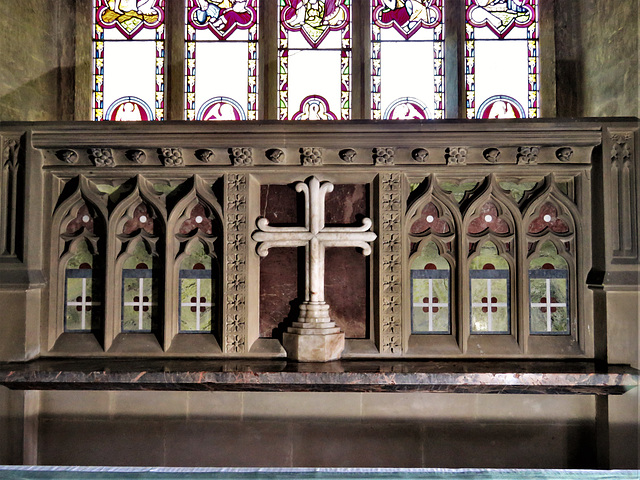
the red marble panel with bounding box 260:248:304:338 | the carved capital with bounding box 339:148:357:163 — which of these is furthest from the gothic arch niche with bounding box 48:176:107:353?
the carved capital with bounding box 339:148:357:163

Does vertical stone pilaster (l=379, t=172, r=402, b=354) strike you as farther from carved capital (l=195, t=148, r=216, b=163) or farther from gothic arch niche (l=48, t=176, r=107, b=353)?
gothic arch niche (l=48, t=176, r=107, b=353)

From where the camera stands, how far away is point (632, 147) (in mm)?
3143

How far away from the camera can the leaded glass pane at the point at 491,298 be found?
327cm

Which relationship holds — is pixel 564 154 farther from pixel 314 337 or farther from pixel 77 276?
pixel 77 276

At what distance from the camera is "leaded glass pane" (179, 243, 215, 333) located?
331 cm

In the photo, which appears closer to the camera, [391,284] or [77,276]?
[391,284]

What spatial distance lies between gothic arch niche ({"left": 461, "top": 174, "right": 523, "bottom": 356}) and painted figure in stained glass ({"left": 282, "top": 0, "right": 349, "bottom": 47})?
2485mm

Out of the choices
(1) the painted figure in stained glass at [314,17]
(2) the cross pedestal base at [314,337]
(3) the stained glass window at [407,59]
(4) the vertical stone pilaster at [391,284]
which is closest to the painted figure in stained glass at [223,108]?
(1) the painted figure in stained glass at [314,17]

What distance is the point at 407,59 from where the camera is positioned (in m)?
4.69

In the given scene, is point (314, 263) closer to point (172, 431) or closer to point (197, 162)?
point (197, 162)

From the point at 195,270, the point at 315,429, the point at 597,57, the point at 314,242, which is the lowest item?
the point at 315,429

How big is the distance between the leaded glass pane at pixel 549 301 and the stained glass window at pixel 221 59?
9.73 ft

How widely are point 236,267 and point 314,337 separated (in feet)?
2.34

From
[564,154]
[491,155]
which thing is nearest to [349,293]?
[491,155]
